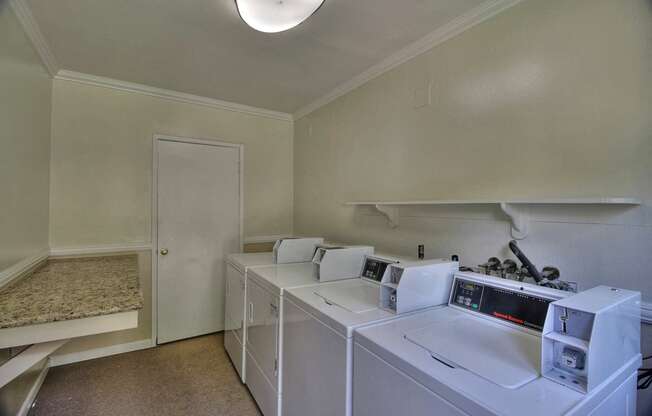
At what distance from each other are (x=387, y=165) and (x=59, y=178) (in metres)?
2.82

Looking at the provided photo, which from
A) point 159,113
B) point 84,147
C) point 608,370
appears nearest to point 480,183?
point 608,370

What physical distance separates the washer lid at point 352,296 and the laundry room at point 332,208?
2 cm

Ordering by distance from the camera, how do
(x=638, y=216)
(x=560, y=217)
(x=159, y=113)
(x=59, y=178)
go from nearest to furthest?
1. (x=638, y=216)
2. (x=560, y=217)
3. (x=59, y=178)
4. (x=159, y=113)

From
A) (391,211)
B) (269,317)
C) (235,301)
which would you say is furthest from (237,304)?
(391,211)

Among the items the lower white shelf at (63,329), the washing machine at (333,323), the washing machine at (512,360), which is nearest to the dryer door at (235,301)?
the washing machine at (333,323)

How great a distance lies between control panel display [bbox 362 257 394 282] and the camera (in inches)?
72.1

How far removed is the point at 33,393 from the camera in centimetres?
216

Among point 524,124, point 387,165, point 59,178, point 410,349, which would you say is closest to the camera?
point 410,349

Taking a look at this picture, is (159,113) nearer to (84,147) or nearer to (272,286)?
(84,147)

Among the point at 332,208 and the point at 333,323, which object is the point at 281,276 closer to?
the point at 333,323

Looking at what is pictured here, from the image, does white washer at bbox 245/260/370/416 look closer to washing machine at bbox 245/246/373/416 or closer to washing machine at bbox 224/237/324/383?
washing machine at bbox 245/246/373/416

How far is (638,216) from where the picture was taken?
1.22 meters

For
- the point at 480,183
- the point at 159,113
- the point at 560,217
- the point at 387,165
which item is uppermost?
the point at 159,113

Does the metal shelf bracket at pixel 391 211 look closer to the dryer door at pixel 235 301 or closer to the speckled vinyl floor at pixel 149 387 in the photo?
the dryer door at pixel 235 301
